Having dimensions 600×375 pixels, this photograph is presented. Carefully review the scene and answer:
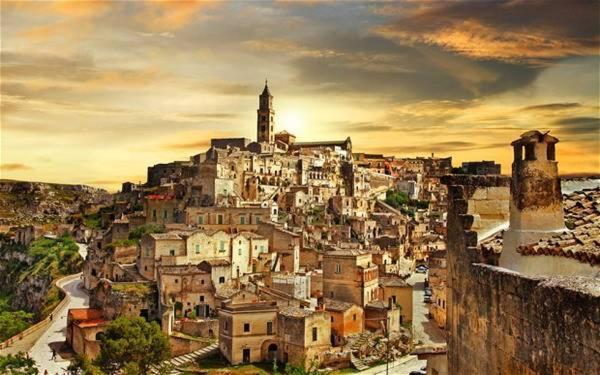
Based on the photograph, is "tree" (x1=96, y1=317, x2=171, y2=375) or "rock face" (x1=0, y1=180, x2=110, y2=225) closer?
"tree" (x1=96, y1=317, x2=171, y2=375)

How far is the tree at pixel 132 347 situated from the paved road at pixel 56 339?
325 centimetres

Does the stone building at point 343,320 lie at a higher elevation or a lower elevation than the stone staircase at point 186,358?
higher

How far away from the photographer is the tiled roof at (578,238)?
19.1 feet

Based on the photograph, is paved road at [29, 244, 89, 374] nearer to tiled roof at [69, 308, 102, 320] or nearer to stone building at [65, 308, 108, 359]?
stone building at [65, 308, 108, 359]

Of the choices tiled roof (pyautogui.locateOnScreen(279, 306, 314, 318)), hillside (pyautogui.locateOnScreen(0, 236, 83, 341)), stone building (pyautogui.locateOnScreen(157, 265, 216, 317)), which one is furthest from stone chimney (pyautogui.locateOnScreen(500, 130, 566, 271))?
hillside (pyautogui.locateOnScreen(0, 236, 83, 341))

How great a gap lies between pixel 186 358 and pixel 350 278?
40.1 feet

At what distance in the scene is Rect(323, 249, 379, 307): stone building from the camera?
4472cm

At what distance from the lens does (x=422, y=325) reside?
47281 mm

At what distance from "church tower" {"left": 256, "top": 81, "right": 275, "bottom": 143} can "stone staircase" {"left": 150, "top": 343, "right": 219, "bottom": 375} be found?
7968 centimetres

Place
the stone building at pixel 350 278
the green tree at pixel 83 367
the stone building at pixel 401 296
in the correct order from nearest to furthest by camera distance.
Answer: the green tree at pixel 83 367 < the stone building at pixel 350 278 < the stone building at pixel 401 296

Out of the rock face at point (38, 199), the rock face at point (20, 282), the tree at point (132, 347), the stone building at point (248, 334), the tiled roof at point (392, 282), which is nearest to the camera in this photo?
the tree at point (132, 347)

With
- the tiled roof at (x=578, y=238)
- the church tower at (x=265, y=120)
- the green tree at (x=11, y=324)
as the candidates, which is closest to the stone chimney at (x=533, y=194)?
the tiled roof at (x=578, y=238)

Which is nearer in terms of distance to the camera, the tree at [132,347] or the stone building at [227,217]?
the tree at [132,347]

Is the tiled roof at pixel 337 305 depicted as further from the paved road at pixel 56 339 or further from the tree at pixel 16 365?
the tree at pixel 16 365
